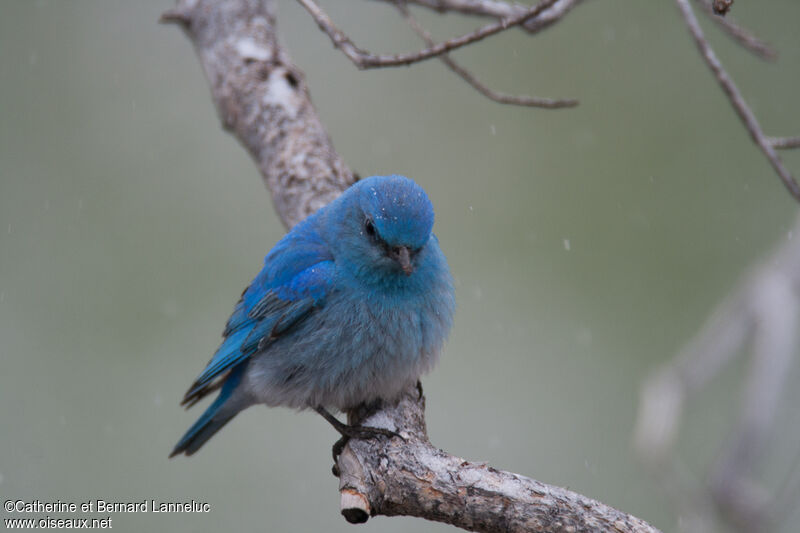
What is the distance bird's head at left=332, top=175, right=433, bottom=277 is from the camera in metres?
3.42

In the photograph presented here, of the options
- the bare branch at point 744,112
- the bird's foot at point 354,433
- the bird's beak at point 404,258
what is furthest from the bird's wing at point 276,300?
the bare branch at point 744,112

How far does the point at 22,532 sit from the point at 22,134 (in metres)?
3.23

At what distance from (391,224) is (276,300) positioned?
0.76 metres

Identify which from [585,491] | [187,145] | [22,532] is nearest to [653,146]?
[585,491]

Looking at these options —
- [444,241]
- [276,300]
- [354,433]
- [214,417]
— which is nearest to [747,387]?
[354,433]

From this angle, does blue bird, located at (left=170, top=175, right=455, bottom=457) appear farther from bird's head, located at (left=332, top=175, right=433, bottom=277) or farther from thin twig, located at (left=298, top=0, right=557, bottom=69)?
thin twig, located at (left=298, top=0, right=557, bottom=69)

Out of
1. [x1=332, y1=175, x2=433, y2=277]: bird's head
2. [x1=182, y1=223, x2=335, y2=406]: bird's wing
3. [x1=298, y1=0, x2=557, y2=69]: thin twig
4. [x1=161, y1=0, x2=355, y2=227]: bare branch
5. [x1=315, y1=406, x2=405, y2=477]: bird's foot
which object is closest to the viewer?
[x1=298, y1=0, x2=557, y2=69]: thin twig

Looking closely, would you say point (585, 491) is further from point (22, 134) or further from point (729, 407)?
point (22, 134)

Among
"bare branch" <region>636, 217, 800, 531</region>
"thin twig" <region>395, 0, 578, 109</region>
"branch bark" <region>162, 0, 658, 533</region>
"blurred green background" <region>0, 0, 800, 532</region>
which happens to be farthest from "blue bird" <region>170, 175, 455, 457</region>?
"blurred green background" <region>0, 0, 800, 532</region>

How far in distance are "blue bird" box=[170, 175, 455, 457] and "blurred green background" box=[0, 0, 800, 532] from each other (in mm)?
2223

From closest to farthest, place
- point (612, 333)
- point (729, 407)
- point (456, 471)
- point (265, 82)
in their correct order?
1. point (456, 471)
2. point (265, 82)
3. point (729, 407)
4. point (612, 333)

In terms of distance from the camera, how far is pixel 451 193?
6707 mm

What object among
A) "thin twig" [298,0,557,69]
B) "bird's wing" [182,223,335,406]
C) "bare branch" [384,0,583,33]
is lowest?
"bird's wing" [182,223,335,406]

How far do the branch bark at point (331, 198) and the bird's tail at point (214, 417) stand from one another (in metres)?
0.86
